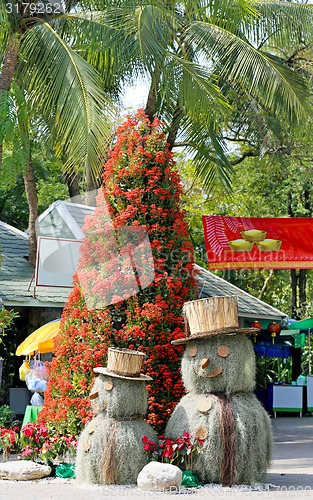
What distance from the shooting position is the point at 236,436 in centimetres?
869

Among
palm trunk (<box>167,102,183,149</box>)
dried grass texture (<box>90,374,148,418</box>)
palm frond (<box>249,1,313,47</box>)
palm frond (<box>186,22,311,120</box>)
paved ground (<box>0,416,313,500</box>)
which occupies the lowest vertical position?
paved ground (<box>0,416,313,500</box>)

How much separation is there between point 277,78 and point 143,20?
2.98 metres

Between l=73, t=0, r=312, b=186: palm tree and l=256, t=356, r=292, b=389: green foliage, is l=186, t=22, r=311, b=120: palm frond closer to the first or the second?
l=73, t=0, r=312, b=186: palm tree

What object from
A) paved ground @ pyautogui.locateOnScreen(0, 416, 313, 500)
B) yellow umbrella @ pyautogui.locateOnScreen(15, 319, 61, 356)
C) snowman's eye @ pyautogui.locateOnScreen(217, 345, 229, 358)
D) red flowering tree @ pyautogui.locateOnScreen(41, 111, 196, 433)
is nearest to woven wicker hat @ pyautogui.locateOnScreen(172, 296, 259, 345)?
snowman's eye @ pyautogui.locateOnScreen(217, 345, 229, 358)

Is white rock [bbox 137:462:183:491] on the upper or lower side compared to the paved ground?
upper

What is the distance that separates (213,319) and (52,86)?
570 centimetres

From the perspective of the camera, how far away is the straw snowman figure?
28.6 ft

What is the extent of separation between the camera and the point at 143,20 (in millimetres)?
13609

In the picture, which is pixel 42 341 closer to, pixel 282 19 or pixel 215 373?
pixel 215 373

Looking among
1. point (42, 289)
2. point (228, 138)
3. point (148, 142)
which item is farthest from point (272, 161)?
point (148, 142)

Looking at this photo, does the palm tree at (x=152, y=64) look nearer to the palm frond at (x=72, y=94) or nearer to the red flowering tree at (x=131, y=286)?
the palm frond at (x=72, y=94)

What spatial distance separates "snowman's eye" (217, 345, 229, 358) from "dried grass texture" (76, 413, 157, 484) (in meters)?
1.09

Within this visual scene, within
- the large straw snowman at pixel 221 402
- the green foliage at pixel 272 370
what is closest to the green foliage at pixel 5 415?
the large straw snowman at pixel 221 402

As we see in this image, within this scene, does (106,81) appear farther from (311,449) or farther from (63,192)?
(63,192)
